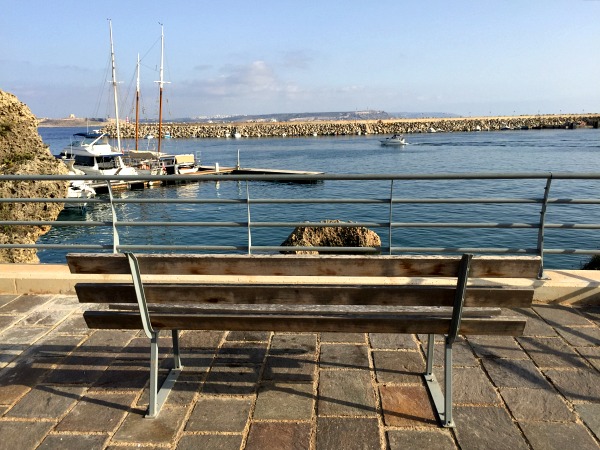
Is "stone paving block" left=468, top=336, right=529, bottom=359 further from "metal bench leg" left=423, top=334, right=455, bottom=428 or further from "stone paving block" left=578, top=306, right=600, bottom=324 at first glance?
"stone paving block" left=578, top=306, right=600, bottom=324

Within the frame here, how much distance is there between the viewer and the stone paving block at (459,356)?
134 inches

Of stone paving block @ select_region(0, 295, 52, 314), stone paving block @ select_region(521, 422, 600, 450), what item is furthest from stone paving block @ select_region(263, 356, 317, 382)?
stone paving block @ select_region(0, 295, 52, 314)

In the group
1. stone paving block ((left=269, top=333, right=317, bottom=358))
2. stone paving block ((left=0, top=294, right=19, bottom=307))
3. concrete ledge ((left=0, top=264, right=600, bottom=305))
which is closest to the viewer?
stone paving block ((left=269, top=333, right=317, bottom=358))

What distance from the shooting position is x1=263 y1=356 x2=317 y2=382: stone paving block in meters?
3.23

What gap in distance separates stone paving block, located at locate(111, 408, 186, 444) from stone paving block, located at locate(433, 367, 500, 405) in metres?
1.72

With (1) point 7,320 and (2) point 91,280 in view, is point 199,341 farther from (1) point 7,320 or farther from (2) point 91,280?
(1) point 7,320

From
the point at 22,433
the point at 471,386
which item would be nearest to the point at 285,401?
the point at 471,386

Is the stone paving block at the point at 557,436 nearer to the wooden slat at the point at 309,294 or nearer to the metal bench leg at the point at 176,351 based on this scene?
the wooden slat at the point at 309,294

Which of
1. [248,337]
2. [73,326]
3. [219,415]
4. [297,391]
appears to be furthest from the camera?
[73,326]

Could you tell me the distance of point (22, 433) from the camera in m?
2.66

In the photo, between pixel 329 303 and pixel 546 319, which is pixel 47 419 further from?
pixel 546 319

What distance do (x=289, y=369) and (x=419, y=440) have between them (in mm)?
1090

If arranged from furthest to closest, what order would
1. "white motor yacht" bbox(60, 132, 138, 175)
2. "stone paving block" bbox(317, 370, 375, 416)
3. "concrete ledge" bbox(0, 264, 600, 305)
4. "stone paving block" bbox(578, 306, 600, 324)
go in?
"white motor yacht" bbox(60, 132, 138, 175) < "concrete ledge" bbox(0, 264, 600, 305) < "stone paving block" bbox(578, 306, 600, 324) < "stone paving block" bbox(317, 370, 375, 416)

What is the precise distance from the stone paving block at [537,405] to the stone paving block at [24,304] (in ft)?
13.9
